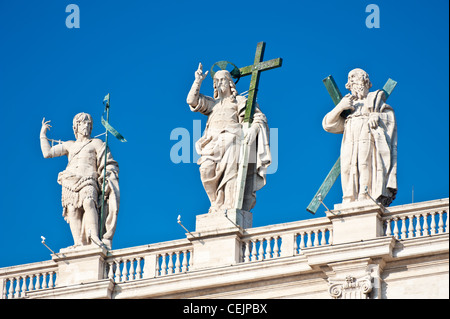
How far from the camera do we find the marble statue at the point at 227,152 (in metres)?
43.5

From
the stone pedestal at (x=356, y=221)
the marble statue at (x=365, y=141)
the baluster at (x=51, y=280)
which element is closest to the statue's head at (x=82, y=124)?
the baluster at (x=51, y=280)

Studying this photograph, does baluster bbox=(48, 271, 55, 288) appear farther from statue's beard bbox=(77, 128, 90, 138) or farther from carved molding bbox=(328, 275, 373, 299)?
carved molding bbox=(328, 275, 373, 299)

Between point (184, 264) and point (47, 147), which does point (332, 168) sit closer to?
point (184, 264)

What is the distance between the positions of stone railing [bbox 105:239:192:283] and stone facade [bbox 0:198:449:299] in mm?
20

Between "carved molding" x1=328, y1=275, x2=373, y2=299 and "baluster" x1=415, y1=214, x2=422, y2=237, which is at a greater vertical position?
"baluster" x1=415, y1=214, x2=422, y2=237

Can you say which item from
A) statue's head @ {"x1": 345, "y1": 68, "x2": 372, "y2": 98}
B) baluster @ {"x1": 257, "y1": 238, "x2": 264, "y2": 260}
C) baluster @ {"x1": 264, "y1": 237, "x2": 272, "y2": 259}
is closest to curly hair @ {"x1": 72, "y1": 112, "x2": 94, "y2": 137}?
baluster @ {"x1": 257, "y1": 238, "x2": 264, "y2": 260}

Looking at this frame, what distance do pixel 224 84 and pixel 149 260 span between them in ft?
13.4

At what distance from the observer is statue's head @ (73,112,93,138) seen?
4556 centimetres

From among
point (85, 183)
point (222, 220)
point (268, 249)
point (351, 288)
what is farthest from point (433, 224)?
point (85, 183)

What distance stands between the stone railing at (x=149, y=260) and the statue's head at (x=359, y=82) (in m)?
4.54

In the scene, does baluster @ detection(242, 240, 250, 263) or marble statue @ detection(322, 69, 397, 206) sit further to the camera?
baluster @ detection(242, 240, 250, 263)

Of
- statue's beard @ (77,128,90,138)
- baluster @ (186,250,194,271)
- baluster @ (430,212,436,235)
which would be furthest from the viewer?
statue's beard @ (77,128,90,138)
